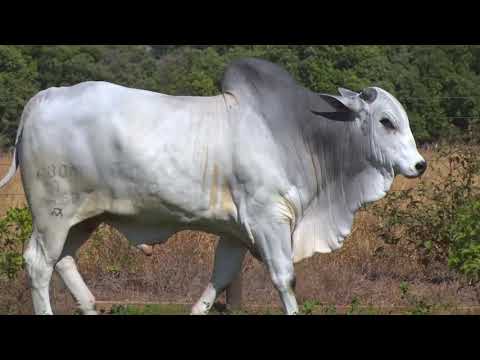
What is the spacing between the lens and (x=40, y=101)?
7219mm

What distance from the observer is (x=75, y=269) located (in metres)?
7.48

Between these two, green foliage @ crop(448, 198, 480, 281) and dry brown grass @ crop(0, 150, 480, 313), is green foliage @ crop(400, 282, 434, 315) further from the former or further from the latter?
green foliage @ crop(448, 198, 480, 281)

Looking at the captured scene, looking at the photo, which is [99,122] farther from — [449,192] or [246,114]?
[449,192]

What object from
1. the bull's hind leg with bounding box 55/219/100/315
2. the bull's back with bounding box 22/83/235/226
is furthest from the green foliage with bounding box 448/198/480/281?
the bull's hind leg with bounding box 55/219/100/315

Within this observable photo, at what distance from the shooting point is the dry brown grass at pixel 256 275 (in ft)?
27.8

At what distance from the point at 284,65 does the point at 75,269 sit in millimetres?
12248

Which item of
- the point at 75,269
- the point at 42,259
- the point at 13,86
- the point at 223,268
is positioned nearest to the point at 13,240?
the point at 75,269

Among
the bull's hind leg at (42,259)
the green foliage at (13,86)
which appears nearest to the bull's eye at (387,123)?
the bull's hind leg at (42,259)

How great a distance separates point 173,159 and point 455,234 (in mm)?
2397

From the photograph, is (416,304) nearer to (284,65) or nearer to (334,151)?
(334,151)

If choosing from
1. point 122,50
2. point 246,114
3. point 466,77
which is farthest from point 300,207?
point 122,50

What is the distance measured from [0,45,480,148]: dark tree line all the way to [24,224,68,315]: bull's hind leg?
26.8ft

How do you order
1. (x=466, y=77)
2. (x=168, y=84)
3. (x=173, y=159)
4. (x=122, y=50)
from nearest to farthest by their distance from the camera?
(x=173, y=159)
(x=168, y=84)
(x=466, y=77)
(x=122, y=50)

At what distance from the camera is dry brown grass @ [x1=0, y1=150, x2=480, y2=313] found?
8469 millimetres
